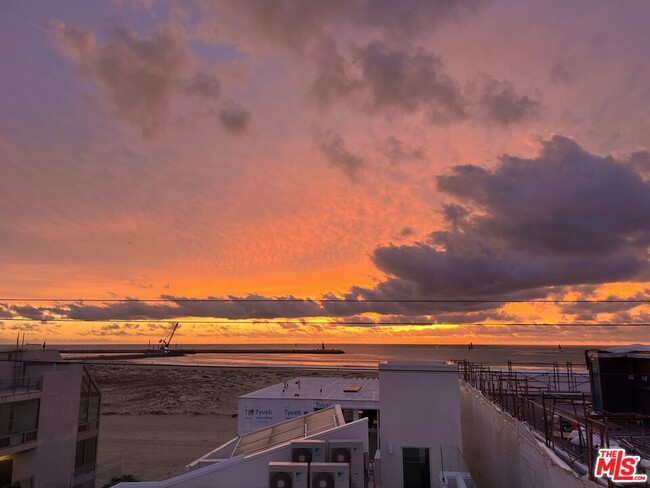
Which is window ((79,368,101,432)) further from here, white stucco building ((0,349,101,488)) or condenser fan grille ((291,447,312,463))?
condenser fan grille ((291,447,312,463))

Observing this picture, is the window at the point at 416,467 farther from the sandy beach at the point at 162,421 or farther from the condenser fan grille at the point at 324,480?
the sandy beach at the point at 162,421

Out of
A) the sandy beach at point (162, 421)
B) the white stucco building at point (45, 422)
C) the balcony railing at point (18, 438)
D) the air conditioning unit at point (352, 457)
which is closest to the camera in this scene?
the air conditioning unit at point (352, 457)

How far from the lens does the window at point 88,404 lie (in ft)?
87.5

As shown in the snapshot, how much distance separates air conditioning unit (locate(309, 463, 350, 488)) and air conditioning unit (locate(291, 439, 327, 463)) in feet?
2.32

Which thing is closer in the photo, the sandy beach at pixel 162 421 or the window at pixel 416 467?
the window at pixel 416 467

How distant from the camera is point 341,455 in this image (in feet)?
48.1

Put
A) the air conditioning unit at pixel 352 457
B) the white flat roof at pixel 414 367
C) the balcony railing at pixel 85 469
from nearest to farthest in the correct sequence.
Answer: the air conditioning unit at pixel 352 457
the white flat roof at pixel 414 367
the balcony railing at pixel 85 469

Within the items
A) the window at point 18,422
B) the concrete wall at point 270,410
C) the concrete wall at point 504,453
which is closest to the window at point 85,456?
the window at point 18,422

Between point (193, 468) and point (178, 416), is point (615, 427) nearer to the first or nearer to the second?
point (193, 468)

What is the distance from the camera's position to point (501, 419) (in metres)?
17.4

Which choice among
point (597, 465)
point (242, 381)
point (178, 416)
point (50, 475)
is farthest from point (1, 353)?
point (242, 381)

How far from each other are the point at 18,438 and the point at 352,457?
658 inches

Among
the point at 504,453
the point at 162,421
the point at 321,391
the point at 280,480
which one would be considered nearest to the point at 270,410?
the point at 321,391

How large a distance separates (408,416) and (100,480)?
19.9m
